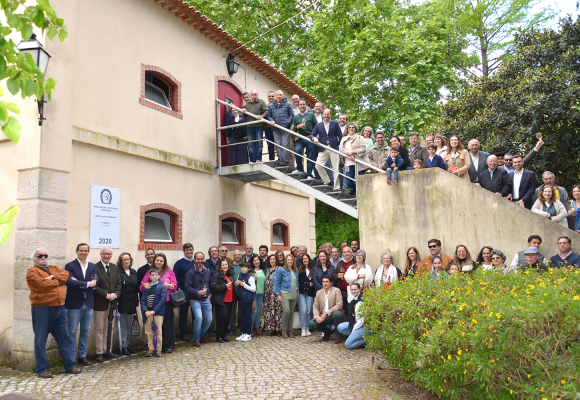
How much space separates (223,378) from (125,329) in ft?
8.38

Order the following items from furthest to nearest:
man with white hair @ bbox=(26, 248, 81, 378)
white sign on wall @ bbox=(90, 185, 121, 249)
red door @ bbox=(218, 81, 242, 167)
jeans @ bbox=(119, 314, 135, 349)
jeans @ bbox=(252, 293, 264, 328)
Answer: red door @ bbox=(218, 81, 242, 167), jeans @ bbox=(252, 293, 264, 328), white sign on wall @ bbox=(90, 185, 121, 249), jeans @ bbox=(119, 314, 135, 349), man with white hair @ bbox=(26, 248, 81, 378)

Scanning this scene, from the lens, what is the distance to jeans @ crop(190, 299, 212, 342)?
8.68 meters

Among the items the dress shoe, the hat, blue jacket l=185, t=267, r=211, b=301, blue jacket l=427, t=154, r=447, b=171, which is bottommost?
the dress shoe

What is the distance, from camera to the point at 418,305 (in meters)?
5.37

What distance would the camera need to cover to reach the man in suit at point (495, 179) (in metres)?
8.41

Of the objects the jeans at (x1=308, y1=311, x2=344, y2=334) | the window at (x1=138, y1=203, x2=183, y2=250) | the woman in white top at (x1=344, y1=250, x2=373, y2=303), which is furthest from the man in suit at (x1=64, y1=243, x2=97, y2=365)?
the woman in white top at (x1=344, y1=250, x2=373, y2=303)

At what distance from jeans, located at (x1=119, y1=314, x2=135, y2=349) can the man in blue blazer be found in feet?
23.3

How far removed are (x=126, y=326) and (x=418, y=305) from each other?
5.11m

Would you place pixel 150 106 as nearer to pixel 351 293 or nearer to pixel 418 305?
pixel 351 293

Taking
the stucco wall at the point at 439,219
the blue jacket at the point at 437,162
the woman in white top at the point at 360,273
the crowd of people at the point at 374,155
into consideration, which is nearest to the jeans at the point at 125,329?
the woman in white top at the point at 360,273

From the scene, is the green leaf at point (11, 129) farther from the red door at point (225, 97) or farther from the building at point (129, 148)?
the red door at point (225, 97)

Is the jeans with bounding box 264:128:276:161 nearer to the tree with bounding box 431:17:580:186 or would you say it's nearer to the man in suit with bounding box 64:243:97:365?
the man in suit with bounding box 64:243:97:365

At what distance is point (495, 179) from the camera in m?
8.49

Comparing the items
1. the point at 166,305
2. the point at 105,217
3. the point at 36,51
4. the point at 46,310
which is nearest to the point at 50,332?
the point at 46,310
